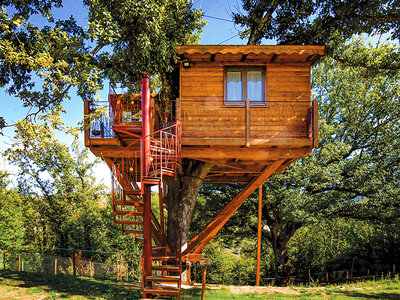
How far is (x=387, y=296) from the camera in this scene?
38.3 feet

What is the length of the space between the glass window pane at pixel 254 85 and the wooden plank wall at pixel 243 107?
11.7 inches

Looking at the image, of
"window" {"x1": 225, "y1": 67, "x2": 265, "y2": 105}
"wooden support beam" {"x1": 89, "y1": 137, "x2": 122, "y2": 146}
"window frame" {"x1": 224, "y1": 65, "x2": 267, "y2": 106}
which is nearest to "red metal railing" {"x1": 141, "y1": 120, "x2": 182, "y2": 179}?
"wooden support beam" {"x1": 89, "y1": 137, "x2": 122, "y2": 146}

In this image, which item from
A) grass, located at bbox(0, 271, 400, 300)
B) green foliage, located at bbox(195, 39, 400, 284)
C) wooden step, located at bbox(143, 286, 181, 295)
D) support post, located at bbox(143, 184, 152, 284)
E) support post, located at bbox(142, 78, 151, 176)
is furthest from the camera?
green foliage, located at bbox(195, 39, 400, 284)

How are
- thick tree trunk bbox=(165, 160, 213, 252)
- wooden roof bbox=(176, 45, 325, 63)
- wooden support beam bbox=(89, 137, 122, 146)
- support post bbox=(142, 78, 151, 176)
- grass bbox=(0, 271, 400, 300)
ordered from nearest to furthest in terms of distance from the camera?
support post bbox=(142, 78, 151, 176) < grass bbox=(0, 271, 400, 300) < wooden roof bbox=(176, 45, 325, 63) < wooden support beam bbox=(89, 137, 122, 146) < thick tree trunk bbox=(165, 160, 213, 252)

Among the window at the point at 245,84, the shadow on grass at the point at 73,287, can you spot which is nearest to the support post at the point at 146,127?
the window at the point at 245,84

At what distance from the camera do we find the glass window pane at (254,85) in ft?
37.8

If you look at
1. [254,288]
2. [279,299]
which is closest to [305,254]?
[254,288]

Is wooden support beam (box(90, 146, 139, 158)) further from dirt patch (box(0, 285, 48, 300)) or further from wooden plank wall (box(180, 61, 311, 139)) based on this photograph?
dirt patch (box(0, 285, 48, 300))

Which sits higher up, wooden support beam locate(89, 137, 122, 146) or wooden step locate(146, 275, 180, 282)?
wooden support beam locate(89, 137, 122, 146)

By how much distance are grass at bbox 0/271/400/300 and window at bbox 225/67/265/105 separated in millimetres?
6708

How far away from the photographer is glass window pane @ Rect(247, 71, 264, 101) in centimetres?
1152

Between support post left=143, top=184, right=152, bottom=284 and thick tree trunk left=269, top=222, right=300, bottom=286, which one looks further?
thick tree trunk left=269, top=222, right=300, bottom=286

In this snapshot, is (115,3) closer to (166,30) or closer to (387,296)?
(166,30)

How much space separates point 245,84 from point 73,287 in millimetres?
8866
